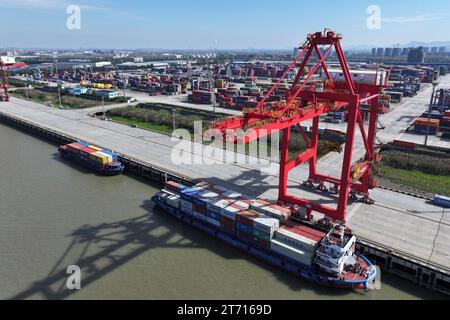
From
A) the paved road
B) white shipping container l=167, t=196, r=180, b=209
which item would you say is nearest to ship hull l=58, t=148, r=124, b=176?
the paved road

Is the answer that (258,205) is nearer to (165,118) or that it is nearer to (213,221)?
(213,221)

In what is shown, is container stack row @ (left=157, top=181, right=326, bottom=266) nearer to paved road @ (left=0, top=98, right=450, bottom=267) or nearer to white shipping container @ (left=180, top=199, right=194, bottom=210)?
white shipping container @ (left=180, top=199, right=194, bottom=210)

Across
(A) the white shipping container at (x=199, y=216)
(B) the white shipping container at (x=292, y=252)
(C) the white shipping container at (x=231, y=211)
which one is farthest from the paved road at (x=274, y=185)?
(A) the white shipping container at (x=199, y=216)

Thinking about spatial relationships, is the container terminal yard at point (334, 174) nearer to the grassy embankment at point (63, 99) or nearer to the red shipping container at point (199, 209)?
the red shipping container at point (199, 209)

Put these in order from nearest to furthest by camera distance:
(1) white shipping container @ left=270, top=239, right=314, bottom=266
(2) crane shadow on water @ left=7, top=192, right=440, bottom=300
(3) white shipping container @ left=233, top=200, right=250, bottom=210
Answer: (2) crane shadow on water @ left=7, top=192, right=440, bottom=300, (1) white shipping container @ left=270, top=239, right=314, bottom=266, (3) white shipping container @ left=233, top=200, right=250, bottom=210

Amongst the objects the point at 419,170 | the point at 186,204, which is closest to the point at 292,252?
the point at 186,204

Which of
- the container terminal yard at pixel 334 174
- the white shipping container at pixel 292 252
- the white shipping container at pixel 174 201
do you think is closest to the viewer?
the white shipping container at pixel 292 252
